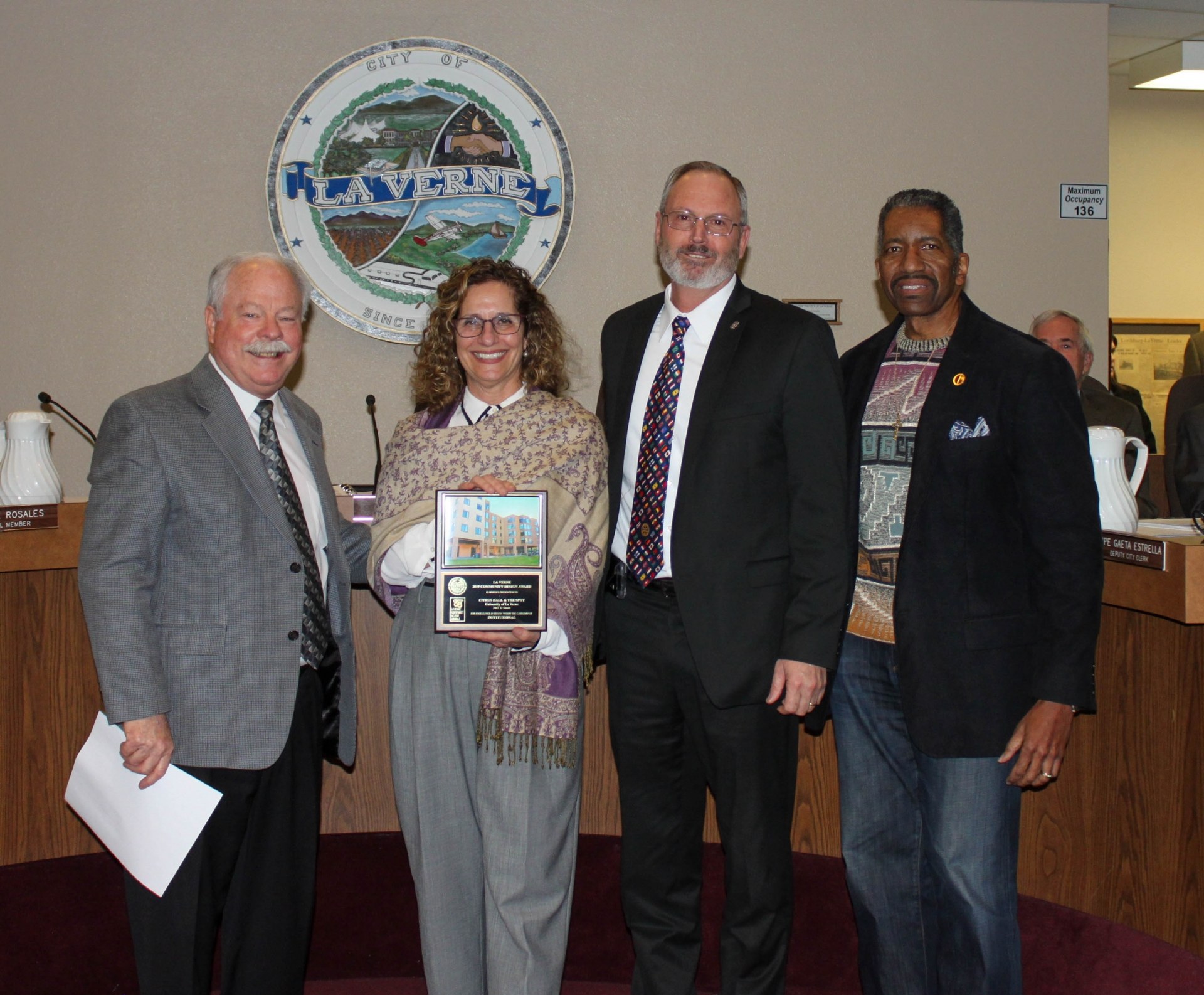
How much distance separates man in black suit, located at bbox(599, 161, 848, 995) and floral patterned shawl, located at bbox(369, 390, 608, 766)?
11 cm

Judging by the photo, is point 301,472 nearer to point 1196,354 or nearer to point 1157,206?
point 1196,354

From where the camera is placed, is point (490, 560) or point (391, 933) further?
point (391, 933)

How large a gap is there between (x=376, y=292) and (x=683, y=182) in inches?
92.4

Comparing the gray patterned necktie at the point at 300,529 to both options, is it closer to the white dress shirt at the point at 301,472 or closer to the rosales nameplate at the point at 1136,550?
the white dress shirt at the point at 301,472

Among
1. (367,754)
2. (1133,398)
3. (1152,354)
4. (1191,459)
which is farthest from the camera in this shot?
(1152,354)

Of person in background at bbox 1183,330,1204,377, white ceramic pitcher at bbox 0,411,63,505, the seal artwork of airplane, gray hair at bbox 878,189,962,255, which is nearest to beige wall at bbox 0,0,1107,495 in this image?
the seal artwork of airplane

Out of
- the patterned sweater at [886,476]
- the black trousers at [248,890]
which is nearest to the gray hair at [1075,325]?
the patterned sweater at [886,476]

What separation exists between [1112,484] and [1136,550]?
0.23m

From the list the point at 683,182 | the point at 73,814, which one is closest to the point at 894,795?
the point at 683,182

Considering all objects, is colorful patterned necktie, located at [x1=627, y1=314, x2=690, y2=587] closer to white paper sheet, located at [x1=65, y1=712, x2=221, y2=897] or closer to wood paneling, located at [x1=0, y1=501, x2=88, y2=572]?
white paper sheet, located at [x1=65, y1=712, x2=221, y2=897]

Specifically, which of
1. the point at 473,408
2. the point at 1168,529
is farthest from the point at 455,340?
the point at 1168,529

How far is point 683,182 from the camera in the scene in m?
2.18

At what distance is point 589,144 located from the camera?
436 centimetres

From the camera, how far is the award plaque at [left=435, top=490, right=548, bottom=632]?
1.92 metres
